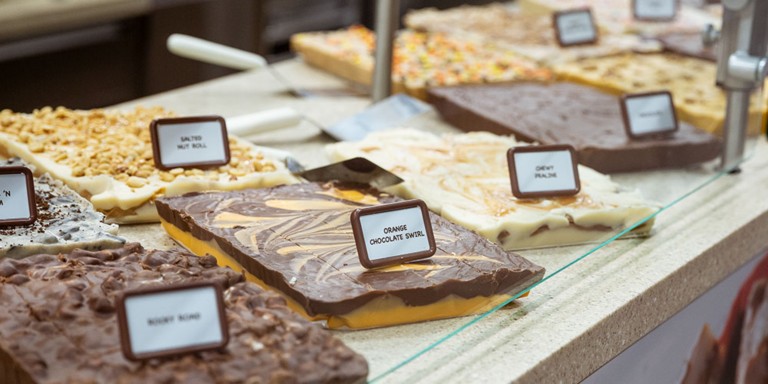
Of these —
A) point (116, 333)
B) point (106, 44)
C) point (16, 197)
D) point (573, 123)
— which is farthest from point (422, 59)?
point (116, 333)

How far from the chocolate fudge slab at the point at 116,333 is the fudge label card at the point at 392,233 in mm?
187

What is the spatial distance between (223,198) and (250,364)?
1.96ft

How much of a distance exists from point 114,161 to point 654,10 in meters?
2.34

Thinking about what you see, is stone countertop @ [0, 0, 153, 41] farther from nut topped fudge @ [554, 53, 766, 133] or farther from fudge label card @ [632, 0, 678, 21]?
fudge label card @ [632, 0, 678, 21]

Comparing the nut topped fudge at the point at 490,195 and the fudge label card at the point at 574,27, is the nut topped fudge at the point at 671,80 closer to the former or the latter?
the fudge label card at the point at 574,27

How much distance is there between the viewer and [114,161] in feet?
6.39

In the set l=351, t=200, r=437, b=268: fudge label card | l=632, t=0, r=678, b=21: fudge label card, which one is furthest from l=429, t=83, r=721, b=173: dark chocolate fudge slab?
l=632, t=0, r=678, b=21: fudge label card

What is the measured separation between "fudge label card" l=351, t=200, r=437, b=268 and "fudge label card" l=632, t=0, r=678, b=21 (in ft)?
7.48

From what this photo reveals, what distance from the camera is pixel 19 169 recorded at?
162 cm

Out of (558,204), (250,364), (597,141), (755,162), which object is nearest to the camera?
(250,364)

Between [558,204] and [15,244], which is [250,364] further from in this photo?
[558,204]

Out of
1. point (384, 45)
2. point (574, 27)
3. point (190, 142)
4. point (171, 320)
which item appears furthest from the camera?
point (574, 27)

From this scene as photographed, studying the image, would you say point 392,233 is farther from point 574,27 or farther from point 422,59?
point 574,27

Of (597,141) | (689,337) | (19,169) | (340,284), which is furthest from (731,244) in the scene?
(19,169)
